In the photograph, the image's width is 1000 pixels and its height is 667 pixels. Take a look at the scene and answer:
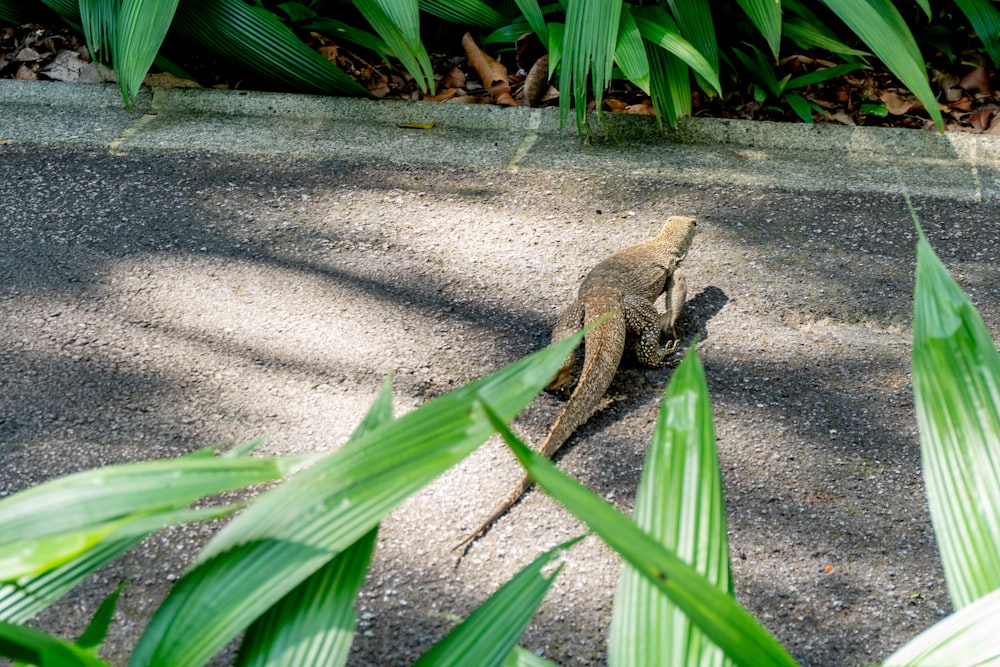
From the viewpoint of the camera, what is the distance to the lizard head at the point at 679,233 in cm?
354

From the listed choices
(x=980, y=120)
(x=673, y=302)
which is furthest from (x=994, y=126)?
(x=673, y=302)

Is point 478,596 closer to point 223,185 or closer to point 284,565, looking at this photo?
point 284,565

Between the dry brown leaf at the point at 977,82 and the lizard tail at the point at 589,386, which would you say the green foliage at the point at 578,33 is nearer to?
the dry brown leaf at the point at 977,82

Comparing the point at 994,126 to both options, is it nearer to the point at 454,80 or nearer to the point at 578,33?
the point at 578,33

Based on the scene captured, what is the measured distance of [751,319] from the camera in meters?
3.37

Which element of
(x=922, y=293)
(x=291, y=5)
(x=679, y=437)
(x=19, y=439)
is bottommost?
(x=19, y=439)

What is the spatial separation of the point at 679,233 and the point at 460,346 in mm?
974

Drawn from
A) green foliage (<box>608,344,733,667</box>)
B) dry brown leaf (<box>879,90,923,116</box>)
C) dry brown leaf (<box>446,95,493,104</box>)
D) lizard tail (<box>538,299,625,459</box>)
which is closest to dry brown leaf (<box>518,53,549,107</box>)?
dry brown leaf (<box>446,95,493,104</box>)

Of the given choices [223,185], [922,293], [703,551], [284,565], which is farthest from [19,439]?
[922,293]

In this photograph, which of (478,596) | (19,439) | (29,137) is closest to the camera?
(478,596)

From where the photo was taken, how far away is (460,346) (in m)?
3.25

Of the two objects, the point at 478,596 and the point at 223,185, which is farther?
the point at 223,185

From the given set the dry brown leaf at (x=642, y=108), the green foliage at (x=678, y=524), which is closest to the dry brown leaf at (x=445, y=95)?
the dry brown leaf at (x=642, y=108)

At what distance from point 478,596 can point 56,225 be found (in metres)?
2.66
